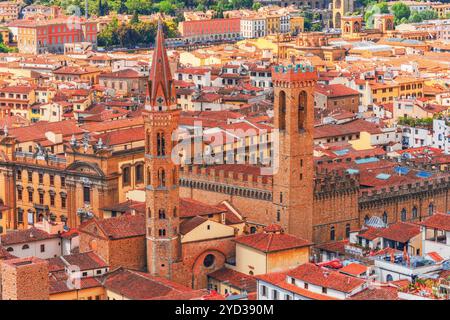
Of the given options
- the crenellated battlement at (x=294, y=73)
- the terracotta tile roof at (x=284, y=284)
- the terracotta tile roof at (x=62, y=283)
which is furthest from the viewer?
the crenellated battlement at (x=294, y=73)

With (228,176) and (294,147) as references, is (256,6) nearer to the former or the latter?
(228,176)

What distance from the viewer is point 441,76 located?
66562 millimetres

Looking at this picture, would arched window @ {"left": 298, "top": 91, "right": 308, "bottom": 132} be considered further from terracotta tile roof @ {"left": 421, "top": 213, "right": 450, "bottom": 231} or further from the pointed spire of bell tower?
the pointed spire of bell tower

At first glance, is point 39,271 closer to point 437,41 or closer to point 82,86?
point 82,86

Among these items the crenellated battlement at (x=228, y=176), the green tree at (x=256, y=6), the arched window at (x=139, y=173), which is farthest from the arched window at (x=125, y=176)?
the green tree at (x=256, y=6)

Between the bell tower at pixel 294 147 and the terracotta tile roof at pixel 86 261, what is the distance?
5.82 m

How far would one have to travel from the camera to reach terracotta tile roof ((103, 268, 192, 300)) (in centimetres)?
2469

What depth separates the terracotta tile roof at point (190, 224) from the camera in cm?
2825

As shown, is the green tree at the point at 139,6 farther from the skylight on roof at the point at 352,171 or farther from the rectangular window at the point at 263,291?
the rectangular window at the point at 263,291

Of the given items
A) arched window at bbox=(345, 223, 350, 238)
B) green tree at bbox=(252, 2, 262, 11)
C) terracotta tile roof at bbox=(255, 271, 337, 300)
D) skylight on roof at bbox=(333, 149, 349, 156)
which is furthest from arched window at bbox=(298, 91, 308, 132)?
green tree at bbox=(252, 2, 262, 11)

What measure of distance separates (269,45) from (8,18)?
3688 centimetres

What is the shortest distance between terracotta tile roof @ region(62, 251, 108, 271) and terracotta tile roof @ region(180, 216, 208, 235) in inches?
85.5

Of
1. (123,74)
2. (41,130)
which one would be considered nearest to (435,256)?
(41,130)
